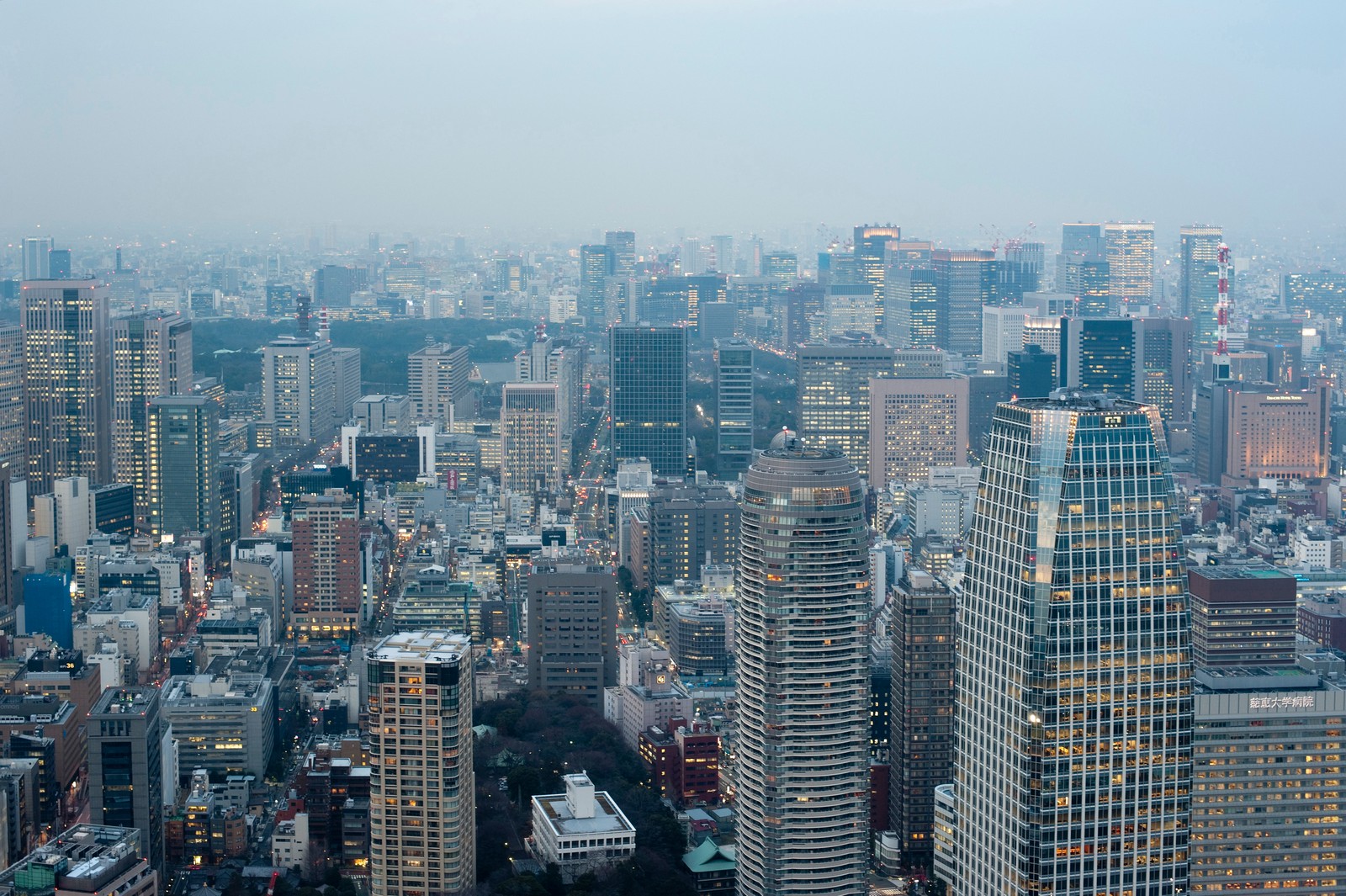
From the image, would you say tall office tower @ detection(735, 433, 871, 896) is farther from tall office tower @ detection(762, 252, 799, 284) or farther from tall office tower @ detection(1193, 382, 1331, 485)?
tall office tower @ detection(762, 252, 799, 284)

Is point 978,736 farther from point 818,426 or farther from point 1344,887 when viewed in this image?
point 818,426

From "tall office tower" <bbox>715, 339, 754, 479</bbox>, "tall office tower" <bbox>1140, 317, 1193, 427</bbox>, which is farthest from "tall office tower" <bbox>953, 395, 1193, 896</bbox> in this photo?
"tall office tower" <bbox>1140, 317, 1193, 427</bbox>

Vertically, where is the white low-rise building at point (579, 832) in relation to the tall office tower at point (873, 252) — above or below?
below

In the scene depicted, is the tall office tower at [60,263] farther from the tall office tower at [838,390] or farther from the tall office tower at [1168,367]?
the tall office tower at [1168,367]

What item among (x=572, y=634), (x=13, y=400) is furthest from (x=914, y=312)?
(x=572, y=634)

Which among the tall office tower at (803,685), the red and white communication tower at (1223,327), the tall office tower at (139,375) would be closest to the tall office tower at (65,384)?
the tall office tower at (139,375)

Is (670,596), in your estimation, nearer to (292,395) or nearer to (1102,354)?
(1102,354)
